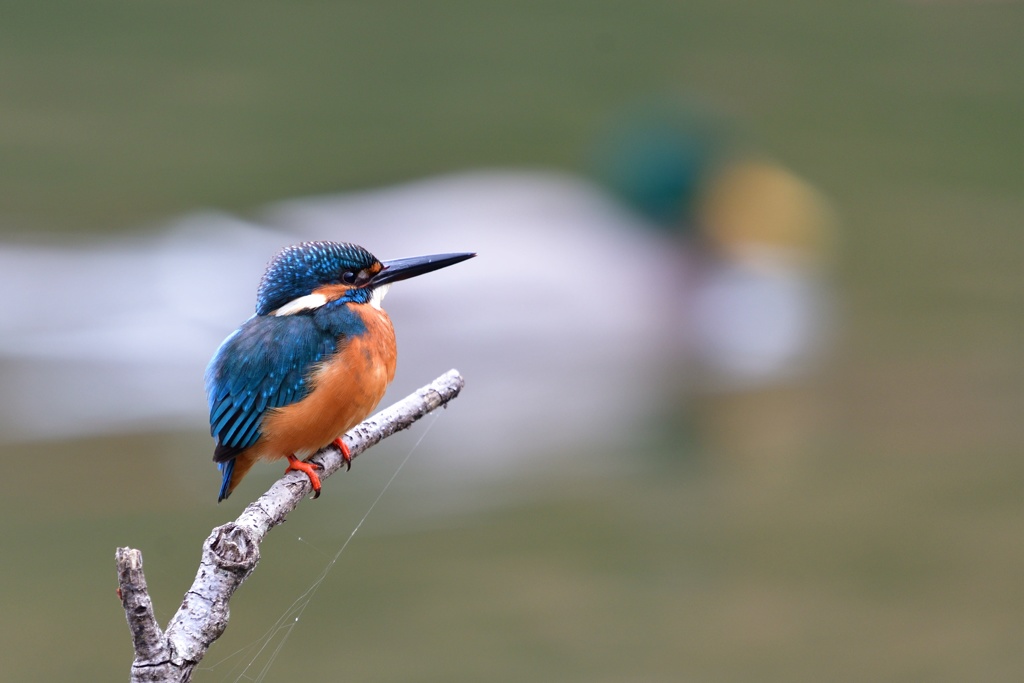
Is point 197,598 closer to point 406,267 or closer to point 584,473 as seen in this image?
point 406,267

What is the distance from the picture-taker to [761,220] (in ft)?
33.5

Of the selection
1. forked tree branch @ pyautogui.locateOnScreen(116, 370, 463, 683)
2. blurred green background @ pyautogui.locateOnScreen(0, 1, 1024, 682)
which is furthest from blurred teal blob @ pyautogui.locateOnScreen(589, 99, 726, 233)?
forked tree branch @ pyautogui.locateOnScreen(116, 370, 463, 683)

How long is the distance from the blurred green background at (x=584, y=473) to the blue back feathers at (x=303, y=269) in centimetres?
314

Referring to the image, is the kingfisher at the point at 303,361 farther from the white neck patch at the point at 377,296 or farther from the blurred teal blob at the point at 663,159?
the blurred teal blob at the point at 663,159

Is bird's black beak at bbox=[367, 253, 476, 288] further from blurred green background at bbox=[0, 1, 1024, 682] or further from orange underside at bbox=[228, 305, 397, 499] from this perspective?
blurred green background at bbox=[0, 1, 1024, 682]

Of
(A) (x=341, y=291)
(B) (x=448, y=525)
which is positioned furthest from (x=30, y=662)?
(A) (x=341, y=291)

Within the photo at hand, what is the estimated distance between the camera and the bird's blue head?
1891mm

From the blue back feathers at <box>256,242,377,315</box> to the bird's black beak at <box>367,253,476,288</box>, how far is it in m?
0.04

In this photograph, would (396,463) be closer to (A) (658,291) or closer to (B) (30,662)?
(B) (30,662)

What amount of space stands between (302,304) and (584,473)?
18.5 feet

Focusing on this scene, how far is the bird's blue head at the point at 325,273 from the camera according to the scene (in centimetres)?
189

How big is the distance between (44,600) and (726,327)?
5.60m

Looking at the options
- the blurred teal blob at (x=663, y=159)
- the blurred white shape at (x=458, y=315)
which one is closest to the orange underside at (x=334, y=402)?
the blurred white shape at (x=458, y=315)

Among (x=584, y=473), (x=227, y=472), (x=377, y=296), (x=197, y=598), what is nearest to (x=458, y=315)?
(x=584, y=473)
